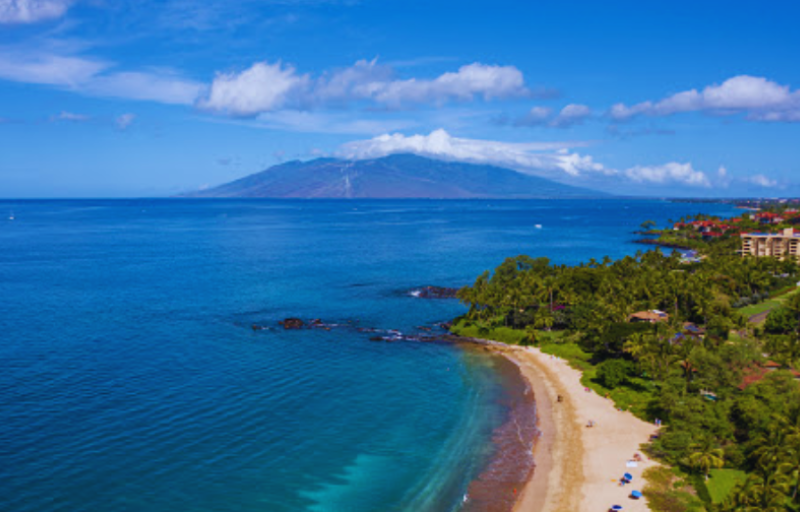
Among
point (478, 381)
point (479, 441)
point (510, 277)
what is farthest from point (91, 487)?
point (510, 277)

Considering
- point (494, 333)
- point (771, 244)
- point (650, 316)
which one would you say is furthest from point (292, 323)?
point (771, 244)

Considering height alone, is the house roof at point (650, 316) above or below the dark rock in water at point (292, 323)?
above

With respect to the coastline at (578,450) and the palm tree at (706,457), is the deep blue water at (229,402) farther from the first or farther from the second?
the palm tree at (706,457)

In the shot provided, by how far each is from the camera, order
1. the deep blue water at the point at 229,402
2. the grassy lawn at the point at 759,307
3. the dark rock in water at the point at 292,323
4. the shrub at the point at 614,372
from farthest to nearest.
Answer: the grassy lawn at the point at 759,307 < the dark rock in water at the point at 292,323 < the shrub at the point at 614,372 < the deep blue water at the point at 229,402

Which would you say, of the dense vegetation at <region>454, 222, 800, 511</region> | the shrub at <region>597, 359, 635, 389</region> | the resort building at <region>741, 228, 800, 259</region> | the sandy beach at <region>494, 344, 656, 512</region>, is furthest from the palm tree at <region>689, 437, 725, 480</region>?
the resort building at <region>741, 228, 800, 259</region>

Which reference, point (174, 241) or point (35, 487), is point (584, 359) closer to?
point (35, 487)

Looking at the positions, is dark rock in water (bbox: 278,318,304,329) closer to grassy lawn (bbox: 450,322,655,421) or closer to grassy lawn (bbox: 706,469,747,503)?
grassy lawn (bbox: 450,322,655,421)

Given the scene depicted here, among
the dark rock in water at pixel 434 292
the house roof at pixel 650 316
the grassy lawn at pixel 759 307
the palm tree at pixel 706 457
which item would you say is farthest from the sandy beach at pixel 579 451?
the dark rock in water at pixel 434 292
